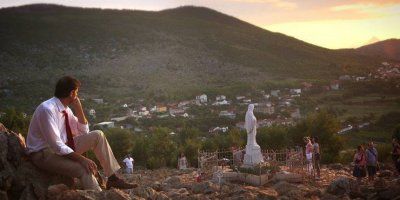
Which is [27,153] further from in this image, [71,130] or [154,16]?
[154,16]

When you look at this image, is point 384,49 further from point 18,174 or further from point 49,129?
point 18,174

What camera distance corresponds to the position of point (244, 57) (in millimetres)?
97562

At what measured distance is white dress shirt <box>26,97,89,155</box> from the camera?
6.00 m

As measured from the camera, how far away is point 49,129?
6.02 m

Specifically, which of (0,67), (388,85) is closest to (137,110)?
(0,67)

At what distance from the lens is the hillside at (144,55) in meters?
81.6

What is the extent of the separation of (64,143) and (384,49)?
404 ft

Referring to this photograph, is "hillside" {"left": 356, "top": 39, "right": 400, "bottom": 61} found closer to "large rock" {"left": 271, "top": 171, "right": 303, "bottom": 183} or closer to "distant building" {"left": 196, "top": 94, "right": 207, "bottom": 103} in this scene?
"distant building" {"left": 196, "top": 94, "right": 207, "bottom": 103}

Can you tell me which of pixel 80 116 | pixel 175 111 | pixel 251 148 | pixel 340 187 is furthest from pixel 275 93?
pixel 80 116

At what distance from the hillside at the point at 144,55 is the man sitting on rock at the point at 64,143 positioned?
61269mm

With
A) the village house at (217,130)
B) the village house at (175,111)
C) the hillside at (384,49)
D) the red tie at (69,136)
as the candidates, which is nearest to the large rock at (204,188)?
the red tie at (69,136)

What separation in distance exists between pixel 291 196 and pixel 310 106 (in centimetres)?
6364

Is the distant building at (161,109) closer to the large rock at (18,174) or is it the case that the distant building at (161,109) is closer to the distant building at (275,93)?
the distant building at (275,93)

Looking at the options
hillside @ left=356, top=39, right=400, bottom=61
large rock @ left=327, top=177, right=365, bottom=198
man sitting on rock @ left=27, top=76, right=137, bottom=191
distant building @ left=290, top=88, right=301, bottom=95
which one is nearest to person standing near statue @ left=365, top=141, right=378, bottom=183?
large rock @ left=327, top=177, right=365, bottom=198
